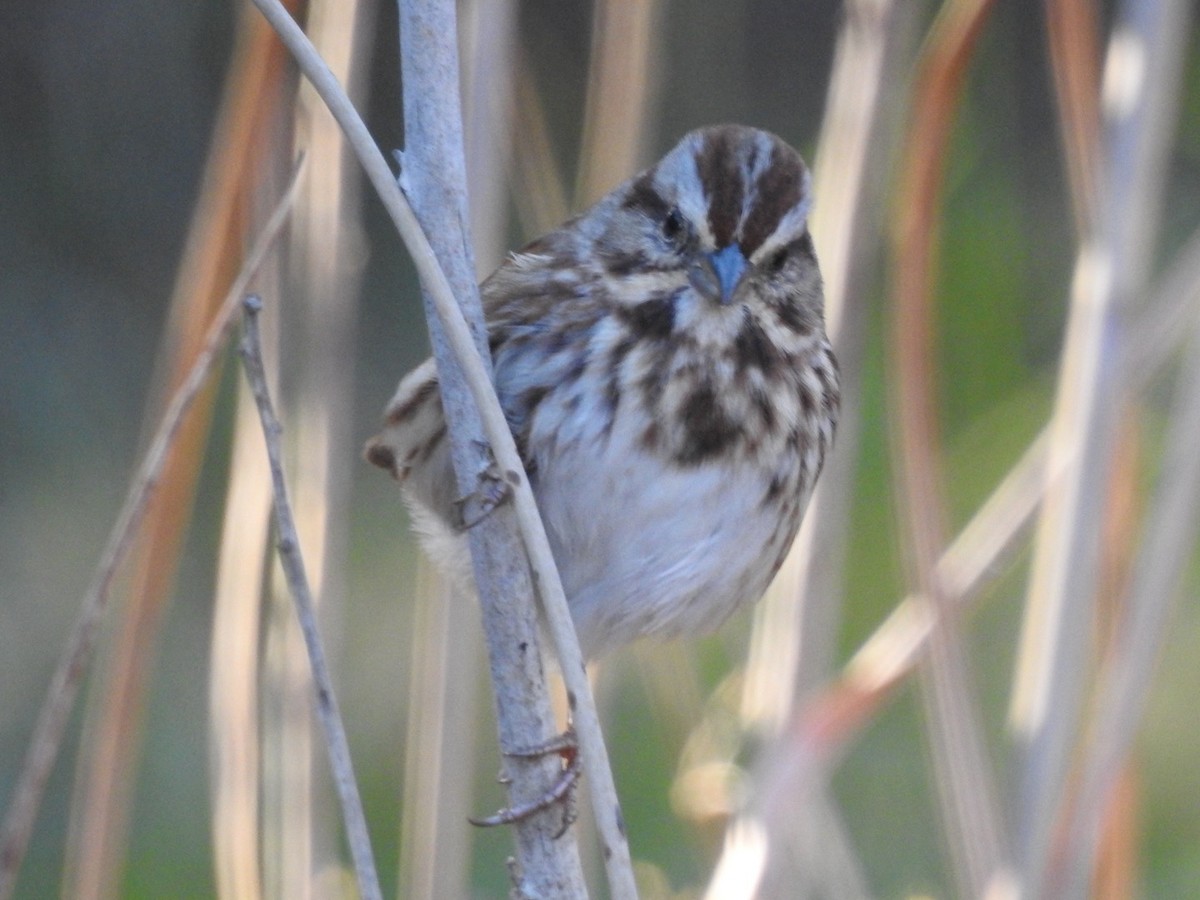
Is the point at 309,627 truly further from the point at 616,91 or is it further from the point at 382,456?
the point at 616,91

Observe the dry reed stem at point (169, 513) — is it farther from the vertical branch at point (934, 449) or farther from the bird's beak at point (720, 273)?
the vertical branch at point (934, 449)

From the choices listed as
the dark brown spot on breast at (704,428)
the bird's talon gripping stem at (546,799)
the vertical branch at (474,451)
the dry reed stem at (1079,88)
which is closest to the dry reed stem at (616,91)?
the dark brown spot on breast at (704,428)

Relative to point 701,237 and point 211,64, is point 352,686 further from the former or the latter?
point 701,237

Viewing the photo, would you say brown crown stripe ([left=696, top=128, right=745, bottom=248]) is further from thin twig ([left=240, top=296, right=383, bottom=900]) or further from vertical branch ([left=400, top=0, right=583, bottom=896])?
thin twig ([left=240, top=296, right=383, bottom=900])

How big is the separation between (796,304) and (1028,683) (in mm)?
444

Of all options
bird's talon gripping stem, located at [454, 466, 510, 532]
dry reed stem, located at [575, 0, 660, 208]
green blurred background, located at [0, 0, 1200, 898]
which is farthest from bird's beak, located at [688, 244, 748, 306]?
green blurred background, located at [0, 0, 1200, 898]

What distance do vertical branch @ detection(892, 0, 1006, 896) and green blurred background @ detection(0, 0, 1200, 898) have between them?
4.36 feet

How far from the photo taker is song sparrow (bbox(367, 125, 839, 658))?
5.50 feet

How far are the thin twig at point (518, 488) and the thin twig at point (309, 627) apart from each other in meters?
0.16

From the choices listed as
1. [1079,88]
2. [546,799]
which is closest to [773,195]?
[1079,88]

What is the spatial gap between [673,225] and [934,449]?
1.14 ft

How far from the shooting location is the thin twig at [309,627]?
4.16 feet

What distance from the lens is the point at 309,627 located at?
52.1 inches

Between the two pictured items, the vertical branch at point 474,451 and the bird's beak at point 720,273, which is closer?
the vertical branch at point 474,451
